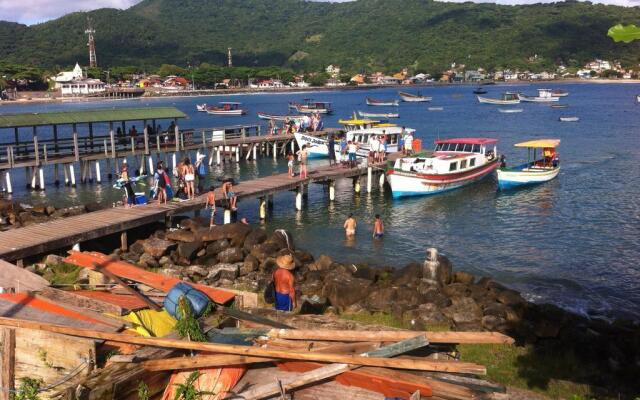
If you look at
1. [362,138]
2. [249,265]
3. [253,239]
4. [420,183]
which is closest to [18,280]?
[249,265]

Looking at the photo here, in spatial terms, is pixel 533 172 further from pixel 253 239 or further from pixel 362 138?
pixel 253 239

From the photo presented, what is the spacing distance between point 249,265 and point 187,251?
2.52m

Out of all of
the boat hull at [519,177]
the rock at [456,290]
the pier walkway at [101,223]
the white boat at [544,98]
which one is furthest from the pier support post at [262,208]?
the white boat at [544,98]

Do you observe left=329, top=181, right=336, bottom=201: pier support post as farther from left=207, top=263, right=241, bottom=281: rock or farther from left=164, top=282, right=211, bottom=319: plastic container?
left=164, top=282, right=211, bottom=319: plastic container

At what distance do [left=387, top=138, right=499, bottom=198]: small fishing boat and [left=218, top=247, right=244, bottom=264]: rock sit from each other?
1488 cm

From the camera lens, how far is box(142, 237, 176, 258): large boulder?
21.3 m

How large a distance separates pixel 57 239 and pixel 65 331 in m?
12.9

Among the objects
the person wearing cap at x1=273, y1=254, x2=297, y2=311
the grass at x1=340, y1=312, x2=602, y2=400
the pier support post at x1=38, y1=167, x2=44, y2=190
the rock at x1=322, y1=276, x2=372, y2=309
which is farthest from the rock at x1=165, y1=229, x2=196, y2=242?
the pier support post at x1=38, y1=167, x2=44, y2=190

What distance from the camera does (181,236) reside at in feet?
74.8

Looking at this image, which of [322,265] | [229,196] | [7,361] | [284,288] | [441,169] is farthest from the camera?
[441,169]

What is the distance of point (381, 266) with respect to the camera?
22.6 meters

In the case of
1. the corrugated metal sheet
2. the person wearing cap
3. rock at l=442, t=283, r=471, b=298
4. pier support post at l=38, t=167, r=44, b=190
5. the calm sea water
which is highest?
the corrugated metal sheet

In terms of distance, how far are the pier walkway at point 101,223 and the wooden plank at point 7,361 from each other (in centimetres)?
1133

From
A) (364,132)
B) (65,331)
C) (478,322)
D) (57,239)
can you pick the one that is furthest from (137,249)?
(364,132)
